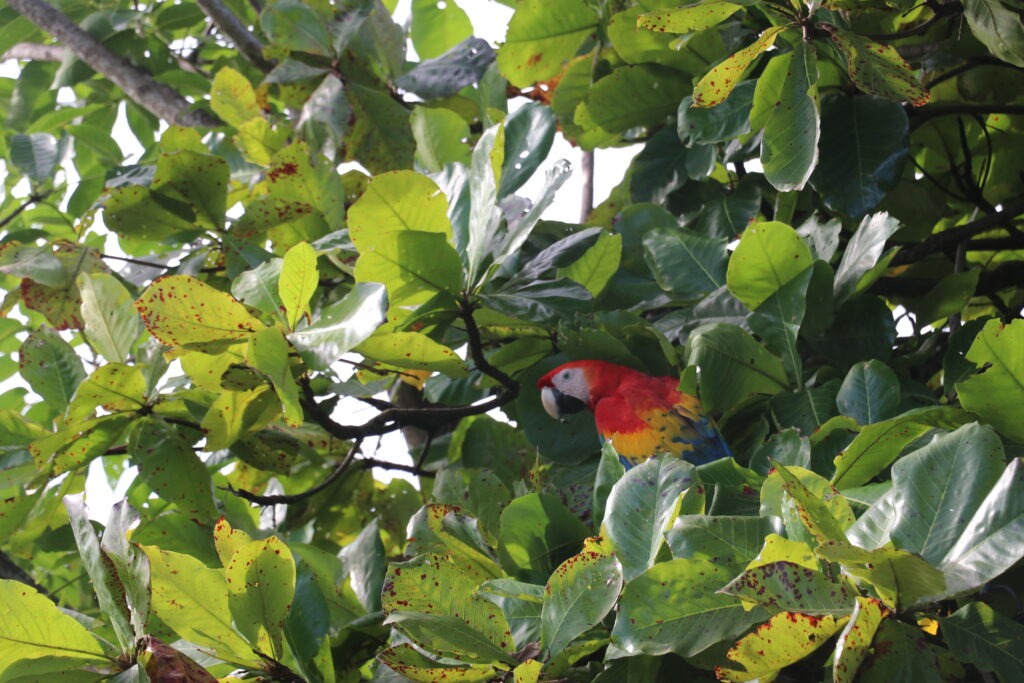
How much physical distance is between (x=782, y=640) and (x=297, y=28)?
1273 millimetres

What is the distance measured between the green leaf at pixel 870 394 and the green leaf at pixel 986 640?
31 cm

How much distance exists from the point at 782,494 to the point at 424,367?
427mm

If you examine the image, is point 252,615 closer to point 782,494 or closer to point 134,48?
point 782,494

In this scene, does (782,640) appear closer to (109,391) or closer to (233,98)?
(109,391)

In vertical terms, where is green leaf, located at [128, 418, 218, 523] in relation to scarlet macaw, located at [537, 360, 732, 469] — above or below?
above

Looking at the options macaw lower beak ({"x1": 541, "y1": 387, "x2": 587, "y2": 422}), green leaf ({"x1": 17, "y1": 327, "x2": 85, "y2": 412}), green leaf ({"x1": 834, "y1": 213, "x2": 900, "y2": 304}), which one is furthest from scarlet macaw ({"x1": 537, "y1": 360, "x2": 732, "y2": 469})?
green leaf ({"x1": 17, "y1": 327, "x2": 85, "y2": 412})

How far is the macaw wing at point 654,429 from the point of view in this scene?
4.31 ft

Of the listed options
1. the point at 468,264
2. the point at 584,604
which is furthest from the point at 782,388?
the point at 584,604

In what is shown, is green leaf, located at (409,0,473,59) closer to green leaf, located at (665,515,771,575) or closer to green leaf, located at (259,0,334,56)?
green leaf, located at (259,0,334,56)

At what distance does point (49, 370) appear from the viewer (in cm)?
111

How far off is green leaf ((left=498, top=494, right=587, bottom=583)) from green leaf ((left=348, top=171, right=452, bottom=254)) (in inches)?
11.5

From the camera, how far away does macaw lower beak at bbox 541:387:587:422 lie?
3.75 feet

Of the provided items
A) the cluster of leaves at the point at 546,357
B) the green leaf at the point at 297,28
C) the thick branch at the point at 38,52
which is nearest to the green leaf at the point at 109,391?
the cluster of leaves at the point at 546,357

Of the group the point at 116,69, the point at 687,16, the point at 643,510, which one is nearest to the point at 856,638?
the point at 643,510
